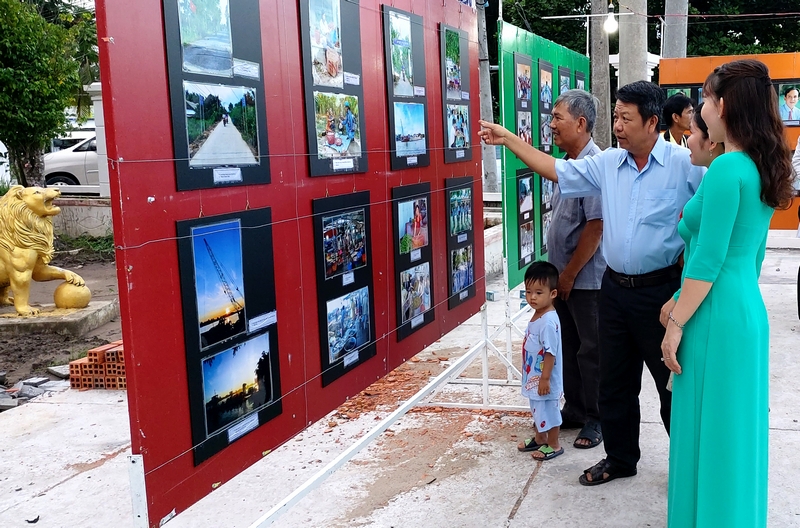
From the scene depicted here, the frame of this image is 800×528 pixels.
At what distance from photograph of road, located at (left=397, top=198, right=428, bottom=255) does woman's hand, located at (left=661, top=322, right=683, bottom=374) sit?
48.2 inches

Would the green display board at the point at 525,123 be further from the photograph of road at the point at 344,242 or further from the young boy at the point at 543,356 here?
the photograph of road at the point at 344,242

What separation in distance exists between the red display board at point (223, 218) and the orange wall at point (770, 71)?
1033cm

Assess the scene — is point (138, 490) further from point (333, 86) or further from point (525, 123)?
point (525, 123)

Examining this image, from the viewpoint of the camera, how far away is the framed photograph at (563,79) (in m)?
6.58

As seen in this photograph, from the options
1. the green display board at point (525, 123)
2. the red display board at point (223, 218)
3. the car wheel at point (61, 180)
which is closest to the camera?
the red display board at point (223, 218)

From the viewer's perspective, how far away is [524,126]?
551 cm

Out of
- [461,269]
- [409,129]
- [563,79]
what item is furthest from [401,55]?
[563,79]

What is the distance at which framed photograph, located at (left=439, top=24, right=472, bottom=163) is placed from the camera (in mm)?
4141

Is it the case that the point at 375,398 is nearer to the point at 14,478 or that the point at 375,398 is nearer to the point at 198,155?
the point at 14,478

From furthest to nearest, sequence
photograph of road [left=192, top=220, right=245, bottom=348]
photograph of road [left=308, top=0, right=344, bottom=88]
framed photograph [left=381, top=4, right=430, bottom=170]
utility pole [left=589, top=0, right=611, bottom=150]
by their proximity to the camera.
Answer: utility pole [left=589, top=0, right=611, bottom=150], framed photograph [left=381, top=4, right=430, bottom=170], photograph of road [left=308, top=0, right=344, bottom=88], photograph of road [left=192, top=220, right=245, bottom=348]

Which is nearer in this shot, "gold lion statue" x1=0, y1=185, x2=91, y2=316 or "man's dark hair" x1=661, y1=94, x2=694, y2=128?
"man's dark hair" x1=661, y1=94, x2=694, y2=128

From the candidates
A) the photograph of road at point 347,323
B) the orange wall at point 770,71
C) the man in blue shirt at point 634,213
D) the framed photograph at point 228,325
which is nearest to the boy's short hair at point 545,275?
the man in blue shirt at point 634,213

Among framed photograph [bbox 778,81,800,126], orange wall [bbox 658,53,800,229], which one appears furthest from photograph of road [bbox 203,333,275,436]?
framed photograph [bbox 778,81,800,126]
